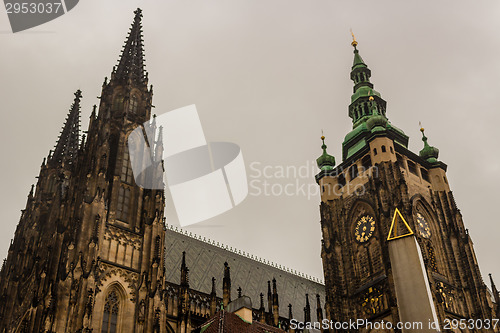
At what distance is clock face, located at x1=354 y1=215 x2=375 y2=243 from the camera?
48.4 metres

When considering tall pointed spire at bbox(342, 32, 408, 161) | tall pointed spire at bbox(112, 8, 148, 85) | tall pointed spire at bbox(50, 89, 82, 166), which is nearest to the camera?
tall pointed spire at bbox(112, 8, 148, 85)

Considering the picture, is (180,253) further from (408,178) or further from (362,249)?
(408,178)

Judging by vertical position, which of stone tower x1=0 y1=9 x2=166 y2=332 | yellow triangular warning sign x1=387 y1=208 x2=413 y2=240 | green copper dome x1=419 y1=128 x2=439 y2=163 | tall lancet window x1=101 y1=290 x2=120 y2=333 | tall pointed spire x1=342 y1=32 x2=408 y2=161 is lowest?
yellow triangular warning sign x1=387 y1=208 x2=413 y2=240

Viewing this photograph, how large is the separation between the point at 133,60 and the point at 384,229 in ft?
84.8

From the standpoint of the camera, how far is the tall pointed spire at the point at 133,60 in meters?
43.5

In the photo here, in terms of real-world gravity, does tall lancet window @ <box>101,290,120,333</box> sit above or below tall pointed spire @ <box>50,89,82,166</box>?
below

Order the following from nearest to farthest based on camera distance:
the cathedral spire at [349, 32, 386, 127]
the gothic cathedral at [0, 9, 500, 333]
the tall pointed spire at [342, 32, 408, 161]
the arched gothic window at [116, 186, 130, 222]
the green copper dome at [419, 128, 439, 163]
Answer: the gothic cathedral at [0, 9, 500, 333], the arched gothic window at [116, 186, 130, 222], the tall pointed spire at [342, 32, 408, 161], the green copper dome at [419, 128, 439, 163], the cathedral spire at [349, 32, 386, 127]

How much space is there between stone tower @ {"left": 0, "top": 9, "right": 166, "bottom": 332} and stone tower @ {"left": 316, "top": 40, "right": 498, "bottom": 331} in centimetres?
1982

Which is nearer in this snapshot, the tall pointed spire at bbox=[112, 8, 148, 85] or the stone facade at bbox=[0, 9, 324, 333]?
the stone facade at bbox=[0, 9, 324, 333]

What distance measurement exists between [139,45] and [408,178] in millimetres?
27643

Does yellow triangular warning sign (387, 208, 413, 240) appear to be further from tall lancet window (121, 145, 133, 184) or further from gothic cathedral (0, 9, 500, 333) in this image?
tall lancet window (121, 145, 133, 184)

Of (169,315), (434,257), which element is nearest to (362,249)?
(434,257)

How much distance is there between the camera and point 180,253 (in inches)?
1778

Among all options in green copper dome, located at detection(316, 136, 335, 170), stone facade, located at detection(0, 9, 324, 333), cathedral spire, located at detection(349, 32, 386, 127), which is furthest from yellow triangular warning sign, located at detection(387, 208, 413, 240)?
cathedral spire, located at detection(349, 32, 386, 127)
